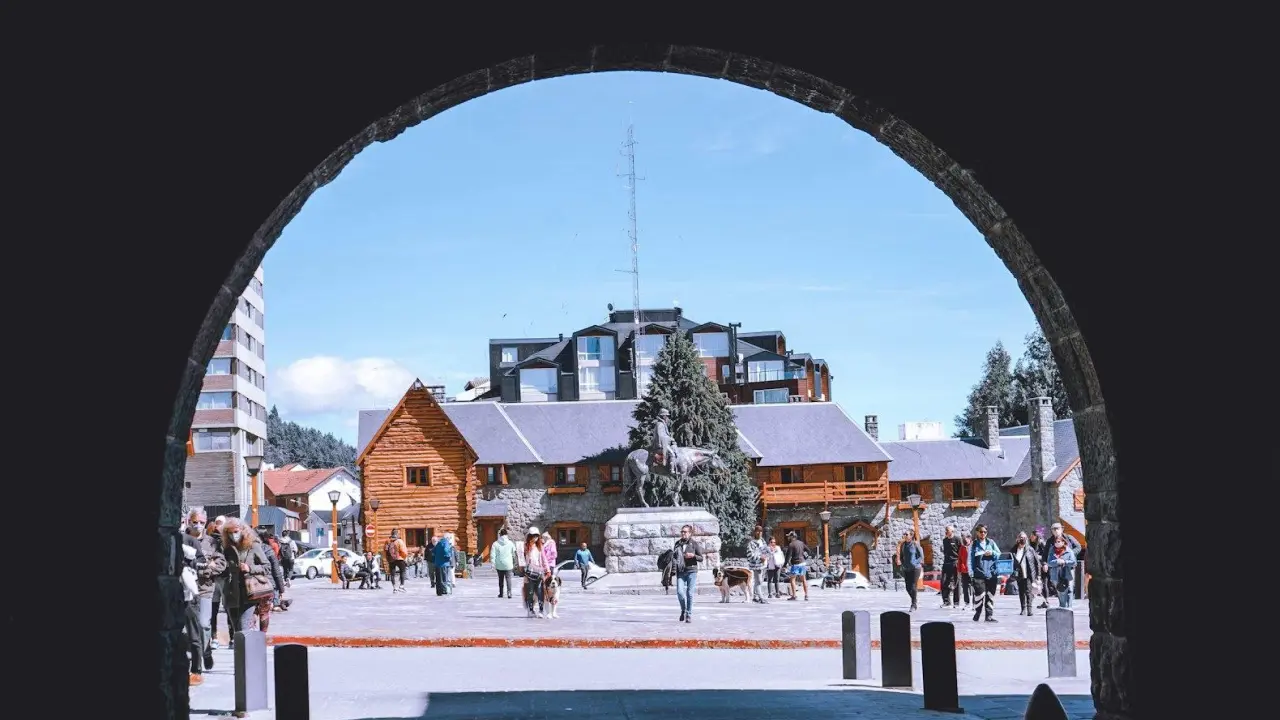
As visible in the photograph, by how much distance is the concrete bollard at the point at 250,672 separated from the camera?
379 inches

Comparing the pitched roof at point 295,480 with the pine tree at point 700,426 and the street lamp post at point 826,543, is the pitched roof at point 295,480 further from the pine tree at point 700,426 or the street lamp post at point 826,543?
the pine tree at point 700,426

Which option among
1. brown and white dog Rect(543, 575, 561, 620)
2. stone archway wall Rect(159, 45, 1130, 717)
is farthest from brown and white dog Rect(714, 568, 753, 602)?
stone archway wall Rect(159, 45, 1130, 717)

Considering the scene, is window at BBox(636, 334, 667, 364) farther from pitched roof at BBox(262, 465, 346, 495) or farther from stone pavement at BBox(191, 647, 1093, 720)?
stone pavement at BBox(191, 647, 1093, 720)

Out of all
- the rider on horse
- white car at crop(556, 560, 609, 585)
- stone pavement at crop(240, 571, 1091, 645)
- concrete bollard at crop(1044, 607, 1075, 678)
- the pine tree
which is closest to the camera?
concrete bollard at crop(1044, 607, 1075, 678)

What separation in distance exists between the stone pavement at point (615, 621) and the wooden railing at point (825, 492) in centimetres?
2592

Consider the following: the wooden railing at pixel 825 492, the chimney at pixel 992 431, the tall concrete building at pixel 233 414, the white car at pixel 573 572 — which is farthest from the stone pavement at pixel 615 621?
the tall concrete building at pixel 233 414

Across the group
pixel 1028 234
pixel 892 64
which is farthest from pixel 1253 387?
pixel 892 64

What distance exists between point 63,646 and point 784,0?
3788 mm

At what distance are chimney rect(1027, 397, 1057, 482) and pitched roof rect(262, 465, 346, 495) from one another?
54819 mm

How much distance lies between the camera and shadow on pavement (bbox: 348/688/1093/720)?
9.43 m

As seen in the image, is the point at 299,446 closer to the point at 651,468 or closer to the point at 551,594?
the point at 651,468

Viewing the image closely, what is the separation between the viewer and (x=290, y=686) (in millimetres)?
8773

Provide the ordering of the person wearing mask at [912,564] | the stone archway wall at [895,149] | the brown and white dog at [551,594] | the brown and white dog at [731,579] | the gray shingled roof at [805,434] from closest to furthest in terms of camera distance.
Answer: the stone archway wall at [895,149] → the brown and white dog at [551,594] → the person wearing mask at [912,564] → the brown and white dog at [731,579] → the gray shingled roof at [805,434]

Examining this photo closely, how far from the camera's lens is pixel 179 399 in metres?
5.32
